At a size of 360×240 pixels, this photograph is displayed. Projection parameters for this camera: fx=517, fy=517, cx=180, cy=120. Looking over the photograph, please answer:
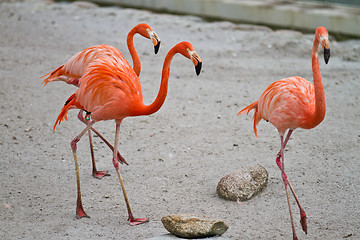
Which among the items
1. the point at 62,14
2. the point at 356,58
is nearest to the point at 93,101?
the point at 356,58

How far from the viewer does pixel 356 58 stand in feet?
23.3

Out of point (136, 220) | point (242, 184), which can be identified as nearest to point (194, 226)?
point (136, 220)

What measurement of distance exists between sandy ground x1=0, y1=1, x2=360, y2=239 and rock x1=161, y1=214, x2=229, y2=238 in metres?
0.28

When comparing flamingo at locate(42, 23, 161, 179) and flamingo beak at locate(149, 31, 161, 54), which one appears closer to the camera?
flamingo beak at locate(149, 31, 161, 54)

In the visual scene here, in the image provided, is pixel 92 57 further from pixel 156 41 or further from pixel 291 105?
pixel 291 105

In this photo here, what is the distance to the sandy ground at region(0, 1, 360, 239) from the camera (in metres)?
3.75

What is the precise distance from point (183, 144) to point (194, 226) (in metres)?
1.77

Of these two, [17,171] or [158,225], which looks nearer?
[158,225]

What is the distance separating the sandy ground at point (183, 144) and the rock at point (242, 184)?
0.07 metres

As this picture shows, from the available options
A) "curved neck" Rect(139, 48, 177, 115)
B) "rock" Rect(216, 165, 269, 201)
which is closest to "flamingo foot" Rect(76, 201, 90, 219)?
"curved neck" Rect(139, 48, 177, 115)

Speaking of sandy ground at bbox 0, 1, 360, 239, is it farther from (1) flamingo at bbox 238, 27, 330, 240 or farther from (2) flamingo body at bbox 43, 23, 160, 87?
(2) flamingo body at bbox 43, 23, 160, 87

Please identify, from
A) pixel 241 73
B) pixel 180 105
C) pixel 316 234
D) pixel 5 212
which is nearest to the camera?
pixel 316 234

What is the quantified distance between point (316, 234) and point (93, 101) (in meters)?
1.83

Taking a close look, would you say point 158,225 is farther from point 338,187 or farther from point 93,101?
point 338,187
